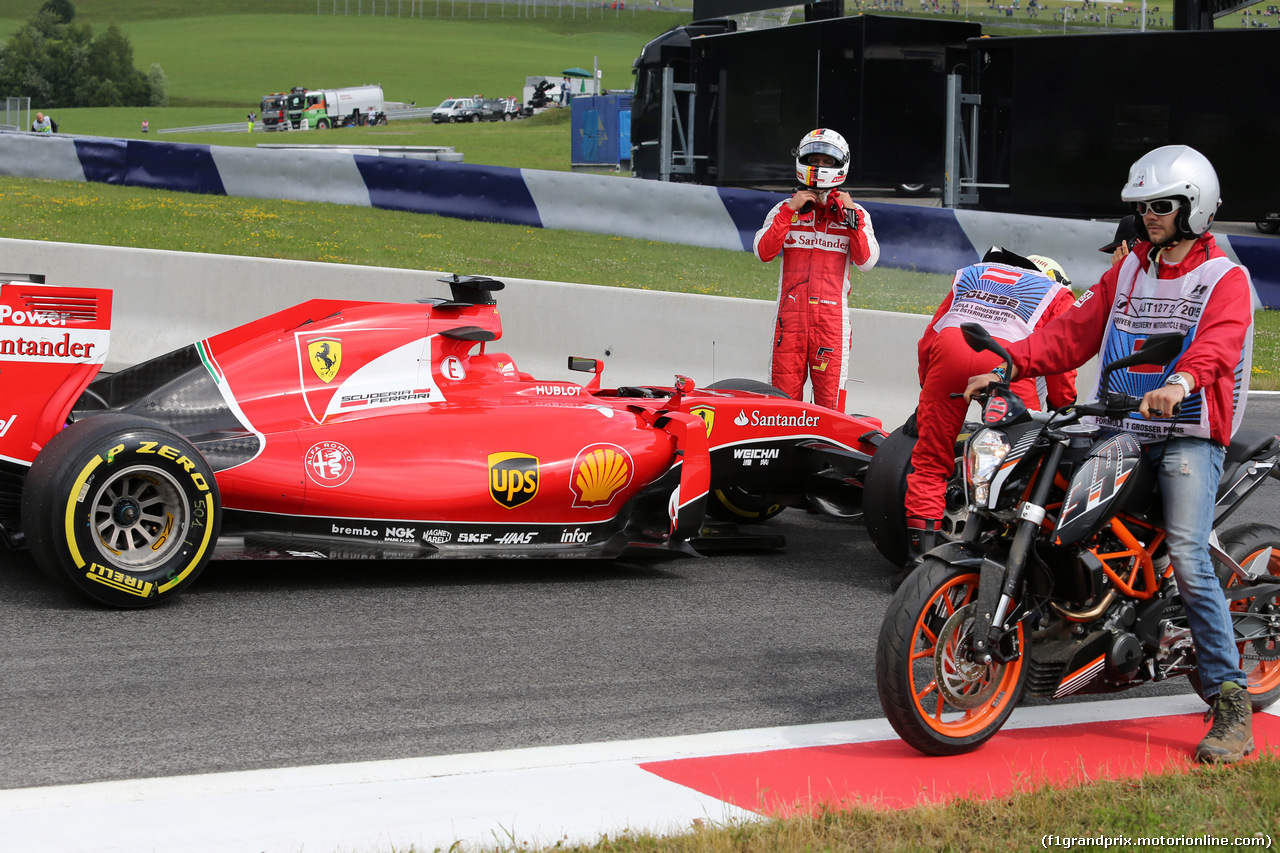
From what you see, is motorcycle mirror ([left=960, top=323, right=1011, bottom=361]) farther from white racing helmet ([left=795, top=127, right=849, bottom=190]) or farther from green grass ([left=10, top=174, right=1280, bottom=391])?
green grass ([left=10, top=174, right=1280, bottom=391])

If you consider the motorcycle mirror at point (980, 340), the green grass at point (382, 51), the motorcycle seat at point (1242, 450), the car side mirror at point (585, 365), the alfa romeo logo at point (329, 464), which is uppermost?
the green grass at point (382, 51)

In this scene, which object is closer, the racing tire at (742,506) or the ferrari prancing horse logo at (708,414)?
the ferrari prancing horse logo at (708,414)

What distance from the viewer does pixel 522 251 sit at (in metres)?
15.0

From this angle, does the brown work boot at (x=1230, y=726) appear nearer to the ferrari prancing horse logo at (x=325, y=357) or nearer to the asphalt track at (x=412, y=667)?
the asphalt track at (x=412, y=667)

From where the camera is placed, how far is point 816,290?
26.3 feet

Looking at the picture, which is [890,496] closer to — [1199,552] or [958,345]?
[958,345]

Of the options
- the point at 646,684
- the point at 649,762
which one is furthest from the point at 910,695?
the point at 646,684

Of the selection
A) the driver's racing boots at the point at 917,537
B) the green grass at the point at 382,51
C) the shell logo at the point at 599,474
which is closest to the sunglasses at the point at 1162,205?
the driver's racing boots at the point at 917,537

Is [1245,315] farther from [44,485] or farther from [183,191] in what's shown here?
[183,191]

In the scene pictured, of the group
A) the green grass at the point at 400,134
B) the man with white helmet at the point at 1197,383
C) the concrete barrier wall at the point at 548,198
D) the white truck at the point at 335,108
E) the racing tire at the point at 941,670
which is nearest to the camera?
the racing tire at the point at 941,670

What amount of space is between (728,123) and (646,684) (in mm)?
18131

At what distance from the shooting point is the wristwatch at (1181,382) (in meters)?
3.83

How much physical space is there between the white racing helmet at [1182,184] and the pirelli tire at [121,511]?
3564 mm

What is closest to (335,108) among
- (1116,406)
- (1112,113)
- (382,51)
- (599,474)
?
(382,51)
